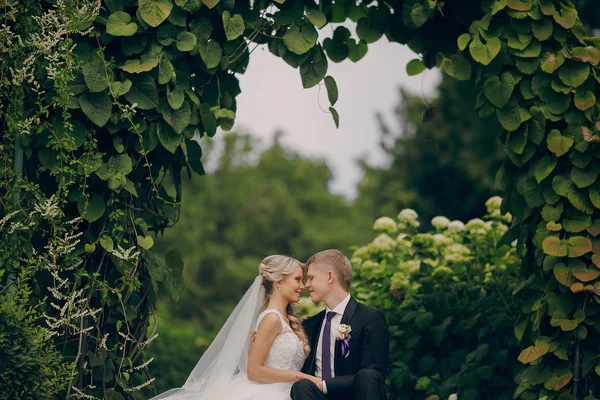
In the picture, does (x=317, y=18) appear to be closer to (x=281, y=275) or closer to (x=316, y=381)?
(x=281, y=275)

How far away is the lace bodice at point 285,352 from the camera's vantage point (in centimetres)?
456

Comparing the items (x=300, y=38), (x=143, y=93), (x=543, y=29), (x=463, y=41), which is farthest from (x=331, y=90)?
(x=543, y=29)

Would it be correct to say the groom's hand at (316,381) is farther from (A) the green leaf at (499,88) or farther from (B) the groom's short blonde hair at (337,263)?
(A) the green leaf at (499,88)

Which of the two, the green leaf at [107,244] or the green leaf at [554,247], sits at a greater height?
the green leaf at [107,244]

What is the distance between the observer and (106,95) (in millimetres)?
4320

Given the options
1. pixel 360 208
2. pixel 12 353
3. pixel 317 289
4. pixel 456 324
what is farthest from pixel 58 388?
pixel 360 208

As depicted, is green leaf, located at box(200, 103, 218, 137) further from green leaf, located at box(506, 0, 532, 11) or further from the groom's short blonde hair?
green leaf, located at box(506, 0, 532, 11)

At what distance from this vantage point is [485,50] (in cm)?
465

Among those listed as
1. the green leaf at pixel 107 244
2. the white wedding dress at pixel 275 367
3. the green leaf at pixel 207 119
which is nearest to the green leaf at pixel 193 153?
the green leaf at pixel 207 119

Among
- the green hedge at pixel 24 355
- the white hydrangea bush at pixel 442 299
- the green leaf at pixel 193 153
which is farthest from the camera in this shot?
the white hydrangea bush at pixel 442 299

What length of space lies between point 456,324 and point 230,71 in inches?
102

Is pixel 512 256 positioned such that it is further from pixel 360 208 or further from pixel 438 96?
pixel 360 208

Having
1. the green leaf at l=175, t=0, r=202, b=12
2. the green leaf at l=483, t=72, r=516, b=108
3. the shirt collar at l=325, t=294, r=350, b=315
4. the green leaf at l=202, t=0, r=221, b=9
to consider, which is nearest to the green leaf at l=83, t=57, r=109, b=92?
the green leaf at l=175, t=0, r=202, b=12

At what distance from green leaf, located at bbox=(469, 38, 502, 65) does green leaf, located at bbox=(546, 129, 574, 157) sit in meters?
0.57
